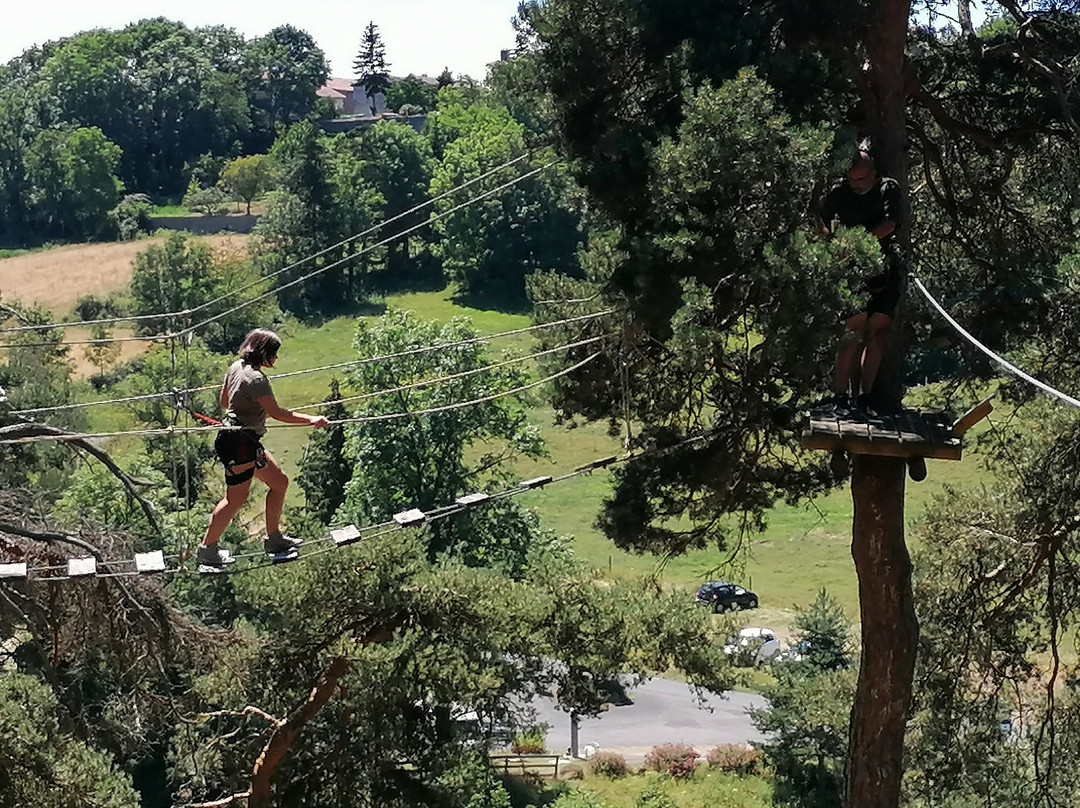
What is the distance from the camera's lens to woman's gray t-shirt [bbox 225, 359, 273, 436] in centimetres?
775

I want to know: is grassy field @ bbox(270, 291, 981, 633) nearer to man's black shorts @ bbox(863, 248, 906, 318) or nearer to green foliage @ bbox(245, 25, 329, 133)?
man's black shorts @ bbox(863, 248, 906, 318)

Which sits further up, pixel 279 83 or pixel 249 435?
pixel 279 83

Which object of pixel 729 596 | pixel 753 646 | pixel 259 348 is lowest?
pixel 729 596

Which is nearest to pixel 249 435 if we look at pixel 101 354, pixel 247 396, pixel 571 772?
pixel 247 396

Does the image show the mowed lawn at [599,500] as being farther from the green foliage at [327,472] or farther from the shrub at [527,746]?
the green foliage at [327,472]

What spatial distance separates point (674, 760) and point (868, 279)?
18.5m

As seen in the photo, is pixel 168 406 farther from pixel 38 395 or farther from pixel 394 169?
pixel 394 169

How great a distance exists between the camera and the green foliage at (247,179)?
8762 cm

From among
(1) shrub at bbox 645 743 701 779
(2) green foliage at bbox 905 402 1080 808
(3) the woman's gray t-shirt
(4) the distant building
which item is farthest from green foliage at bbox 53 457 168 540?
(4) the distant building

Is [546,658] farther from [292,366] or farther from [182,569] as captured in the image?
[292,366]

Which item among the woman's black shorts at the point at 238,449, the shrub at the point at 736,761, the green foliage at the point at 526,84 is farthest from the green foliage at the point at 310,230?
the woman's black shorts at the point at 238,449

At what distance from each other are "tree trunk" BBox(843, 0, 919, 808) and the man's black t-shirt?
0.55 metres

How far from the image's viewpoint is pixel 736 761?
84.0ft

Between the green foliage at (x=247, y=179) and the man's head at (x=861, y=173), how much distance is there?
3199 inches
